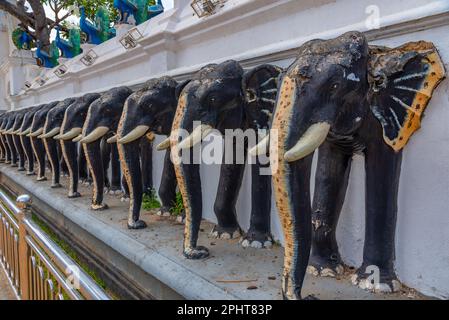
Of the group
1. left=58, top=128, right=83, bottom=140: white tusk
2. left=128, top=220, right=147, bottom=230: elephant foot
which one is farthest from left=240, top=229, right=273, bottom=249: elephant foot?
left=58, top=128, right=83, bottom=140: white tusk

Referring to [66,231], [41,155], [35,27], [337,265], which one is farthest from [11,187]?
[35,27]

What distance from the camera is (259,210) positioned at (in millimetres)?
2910

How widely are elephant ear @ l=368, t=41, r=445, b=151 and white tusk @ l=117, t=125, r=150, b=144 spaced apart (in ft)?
5.98

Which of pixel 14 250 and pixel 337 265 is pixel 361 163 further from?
pixel 14 250

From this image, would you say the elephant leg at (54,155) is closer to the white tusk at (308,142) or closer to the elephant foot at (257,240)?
the elephant foot at (257,240)

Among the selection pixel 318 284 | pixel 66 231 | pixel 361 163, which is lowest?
pixel 66 231

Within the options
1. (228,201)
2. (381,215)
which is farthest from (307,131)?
(228,201)

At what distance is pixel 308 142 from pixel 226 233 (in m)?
1.50

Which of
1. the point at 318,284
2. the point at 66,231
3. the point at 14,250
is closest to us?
the point at 318,284

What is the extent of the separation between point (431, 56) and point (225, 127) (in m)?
1.30

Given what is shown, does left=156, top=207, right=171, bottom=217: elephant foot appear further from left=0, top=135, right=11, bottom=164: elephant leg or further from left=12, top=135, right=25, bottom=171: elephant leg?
left=0, top=135, right=11, bottom=164: elephant leg

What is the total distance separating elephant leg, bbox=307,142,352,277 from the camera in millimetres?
2312

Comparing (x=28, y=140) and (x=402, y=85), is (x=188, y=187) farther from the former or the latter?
(x=28, y=140)

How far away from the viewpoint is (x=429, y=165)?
2.02 meters
